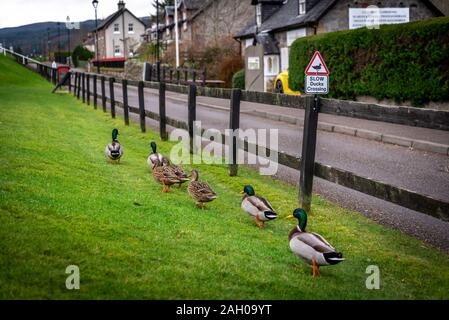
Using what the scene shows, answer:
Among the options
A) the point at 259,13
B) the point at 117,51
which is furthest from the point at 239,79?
the point at 117,51

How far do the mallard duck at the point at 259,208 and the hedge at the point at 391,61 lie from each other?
13.7 meters

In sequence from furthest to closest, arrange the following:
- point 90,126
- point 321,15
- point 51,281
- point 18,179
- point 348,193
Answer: point 321,15, point 90,126, point 348,193, point 18,179, point 51,281

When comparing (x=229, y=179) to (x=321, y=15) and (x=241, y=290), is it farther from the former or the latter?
(x=321, y=15)

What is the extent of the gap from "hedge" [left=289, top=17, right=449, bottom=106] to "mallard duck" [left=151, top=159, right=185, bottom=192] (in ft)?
43.1

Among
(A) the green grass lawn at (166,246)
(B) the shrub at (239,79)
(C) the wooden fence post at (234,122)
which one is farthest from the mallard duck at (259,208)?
(B) the shrub at (239,79)

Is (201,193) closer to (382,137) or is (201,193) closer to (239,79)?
(382,137)

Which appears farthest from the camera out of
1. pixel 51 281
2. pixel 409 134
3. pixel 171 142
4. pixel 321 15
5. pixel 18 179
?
pixel 321 15

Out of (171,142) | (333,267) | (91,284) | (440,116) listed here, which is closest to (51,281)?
(91,284)

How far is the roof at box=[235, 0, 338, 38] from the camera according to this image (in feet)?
110

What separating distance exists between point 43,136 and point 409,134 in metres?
9.33

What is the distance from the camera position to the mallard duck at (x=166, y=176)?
26.7 feet

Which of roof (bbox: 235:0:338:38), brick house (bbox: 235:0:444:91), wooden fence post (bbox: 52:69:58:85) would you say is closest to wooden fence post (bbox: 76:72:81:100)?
brick house (bbox: 235:0:444:91)

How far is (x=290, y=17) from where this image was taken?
1497 inches

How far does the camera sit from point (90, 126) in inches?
671
